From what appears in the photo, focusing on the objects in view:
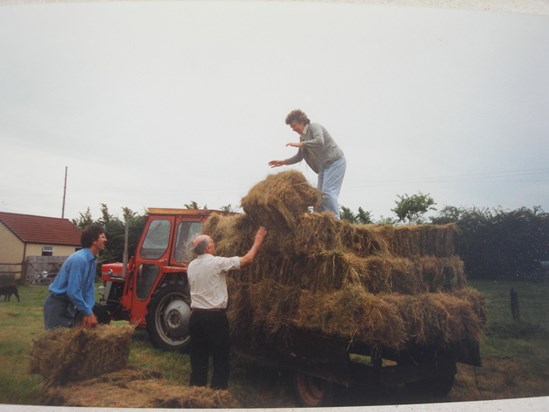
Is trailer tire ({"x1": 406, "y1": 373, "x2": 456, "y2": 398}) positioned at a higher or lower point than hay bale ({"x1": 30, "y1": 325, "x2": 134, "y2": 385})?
lower

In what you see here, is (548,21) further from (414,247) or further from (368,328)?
(368,328)

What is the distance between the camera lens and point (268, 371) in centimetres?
380

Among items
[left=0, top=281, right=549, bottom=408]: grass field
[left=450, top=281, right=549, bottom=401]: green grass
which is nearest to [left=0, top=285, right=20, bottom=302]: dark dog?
[left=0, top=281, right=549, bottom=408]: grass field

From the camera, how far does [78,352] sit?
3383 millimetres

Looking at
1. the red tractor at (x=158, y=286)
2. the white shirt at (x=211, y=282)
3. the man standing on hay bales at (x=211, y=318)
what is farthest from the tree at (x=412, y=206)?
the red tractor at (x=158, y=286)

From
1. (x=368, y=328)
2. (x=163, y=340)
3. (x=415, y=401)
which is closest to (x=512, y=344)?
(x=415, y=401)

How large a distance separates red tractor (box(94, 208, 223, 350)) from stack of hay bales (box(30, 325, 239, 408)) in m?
1.09

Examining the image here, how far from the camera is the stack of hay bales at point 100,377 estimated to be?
3.15 meters

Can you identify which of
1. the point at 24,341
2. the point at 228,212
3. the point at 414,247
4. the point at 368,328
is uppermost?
the point at 228,212

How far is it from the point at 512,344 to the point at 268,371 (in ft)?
6.73

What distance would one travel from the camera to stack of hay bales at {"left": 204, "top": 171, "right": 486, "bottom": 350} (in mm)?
3064

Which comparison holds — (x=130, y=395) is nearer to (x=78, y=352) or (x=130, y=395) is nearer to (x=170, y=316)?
(x=78, y=352)

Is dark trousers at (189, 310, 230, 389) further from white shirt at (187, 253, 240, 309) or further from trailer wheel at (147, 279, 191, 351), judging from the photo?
trailer wheel at (147, 279, 191, 351)

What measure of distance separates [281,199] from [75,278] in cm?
178
